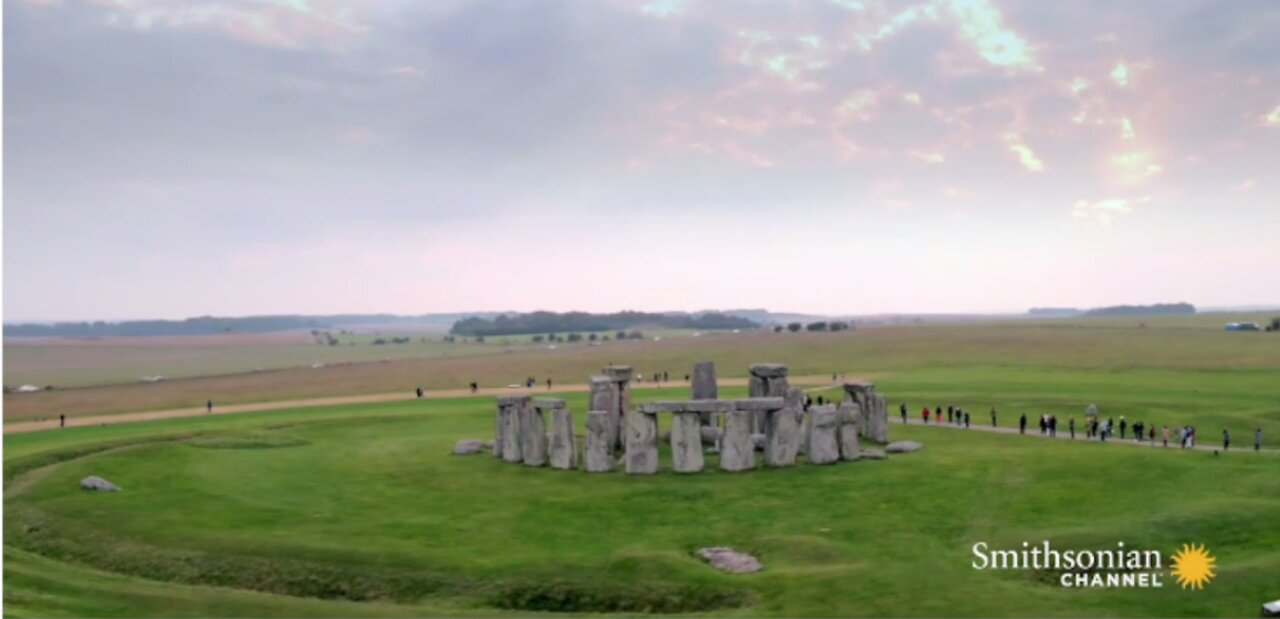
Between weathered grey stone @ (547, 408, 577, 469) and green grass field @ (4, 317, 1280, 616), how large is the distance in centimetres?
151

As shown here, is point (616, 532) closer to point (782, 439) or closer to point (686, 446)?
point (686, 446)

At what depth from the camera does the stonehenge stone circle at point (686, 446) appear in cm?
3591

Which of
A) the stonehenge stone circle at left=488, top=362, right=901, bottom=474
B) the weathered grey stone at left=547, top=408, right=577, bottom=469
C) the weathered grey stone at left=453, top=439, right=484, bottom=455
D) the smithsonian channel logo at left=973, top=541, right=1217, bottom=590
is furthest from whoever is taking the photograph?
the weathered grey stone at left=453, top=439, right=484, bottom=455

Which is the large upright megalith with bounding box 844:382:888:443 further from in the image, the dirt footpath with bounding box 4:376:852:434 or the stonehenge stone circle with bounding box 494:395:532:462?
the dirt footpath with bounding box 4:376:852:434

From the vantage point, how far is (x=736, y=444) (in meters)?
36.3

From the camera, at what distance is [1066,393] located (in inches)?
2330

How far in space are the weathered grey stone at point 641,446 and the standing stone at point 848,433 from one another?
23.7ft

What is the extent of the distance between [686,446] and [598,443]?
327 cm

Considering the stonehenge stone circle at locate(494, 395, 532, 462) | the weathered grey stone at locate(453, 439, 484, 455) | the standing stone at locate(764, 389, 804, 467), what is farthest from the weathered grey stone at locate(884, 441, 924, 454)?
the weathered grey stone at locate(453, 439, 484, 455)

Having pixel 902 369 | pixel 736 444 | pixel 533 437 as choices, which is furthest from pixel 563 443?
pixel 902 369

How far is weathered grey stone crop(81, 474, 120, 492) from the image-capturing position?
34.5 meters

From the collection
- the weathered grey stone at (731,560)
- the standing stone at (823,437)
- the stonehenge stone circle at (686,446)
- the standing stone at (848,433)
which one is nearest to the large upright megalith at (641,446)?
the stonehenge stone circle at (686,446)

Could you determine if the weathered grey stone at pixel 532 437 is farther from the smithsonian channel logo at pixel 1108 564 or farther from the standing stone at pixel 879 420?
the smithsonian channel logo at pixel 1108 564

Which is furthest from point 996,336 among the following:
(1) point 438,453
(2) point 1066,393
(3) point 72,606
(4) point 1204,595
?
(3) point 72,606
